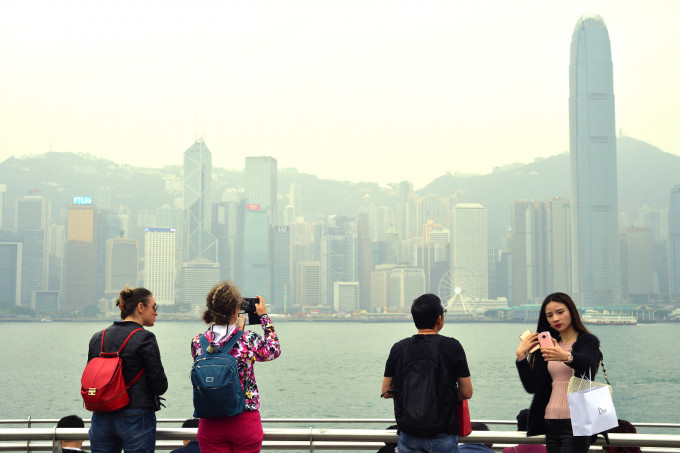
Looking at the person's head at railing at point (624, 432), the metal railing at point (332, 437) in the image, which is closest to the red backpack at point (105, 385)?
the metal railing at point (332, 437)

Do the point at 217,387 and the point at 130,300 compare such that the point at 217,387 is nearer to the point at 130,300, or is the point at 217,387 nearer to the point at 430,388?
the point at 130,300

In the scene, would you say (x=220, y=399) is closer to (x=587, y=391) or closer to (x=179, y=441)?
(x=179, y=441)

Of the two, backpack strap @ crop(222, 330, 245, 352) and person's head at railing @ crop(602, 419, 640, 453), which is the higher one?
backpack strap @ crop(222, 330, 245, 352)

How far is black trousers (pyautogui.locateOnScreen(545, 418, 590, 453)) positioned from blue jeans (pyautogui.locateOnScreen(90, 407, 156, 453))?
6.96ft

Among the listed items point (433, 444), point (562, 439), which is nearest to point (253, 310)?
point (433, 444)

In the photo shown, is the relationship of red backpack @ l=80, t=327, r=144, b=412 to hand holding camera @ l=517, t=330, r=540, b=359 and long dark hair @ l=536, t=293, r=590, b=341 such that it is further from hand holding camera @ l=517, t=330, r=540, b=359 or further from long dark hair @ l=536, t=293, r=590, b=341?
long dark hair @ l=536, t=293, r=590, b=341

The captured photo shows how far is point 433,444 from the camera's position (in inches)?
151

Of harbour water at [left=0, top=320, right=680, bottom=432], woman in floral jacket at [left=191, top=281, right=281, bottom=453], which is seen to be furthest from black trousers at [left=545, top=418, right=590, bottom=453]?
harbour water at [left=0, top=320, right=680, bottom=432]

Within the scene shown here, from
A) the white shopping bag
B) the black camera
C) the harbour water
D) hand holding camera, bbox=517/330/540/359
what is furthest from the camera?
the harbour water

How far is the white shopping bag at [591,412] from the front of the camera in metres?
3.69

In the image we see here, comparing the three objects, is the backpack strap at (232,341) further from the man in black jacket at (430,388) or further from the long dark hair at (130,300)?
the man in black jacket at (430,388)

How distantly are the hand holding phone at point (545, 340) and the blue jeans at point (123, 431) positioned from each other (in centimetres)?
212

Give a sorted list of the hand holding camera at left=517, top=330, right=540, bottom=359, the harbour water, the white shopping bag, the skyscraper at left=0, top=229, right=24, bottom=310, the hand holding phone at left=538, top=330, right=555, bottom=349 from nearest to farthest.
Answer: the white shopping bag < the hand holding phone at left=538, top=330, right=555, bottom=349 < the hand holding camera at left=517, top=330, right=540, bottom=359 < the harbour water < the skyscraper at left=0, top=229, right=24, bottom=310

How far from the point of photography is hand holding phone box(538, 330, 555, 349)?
379 centimetres
